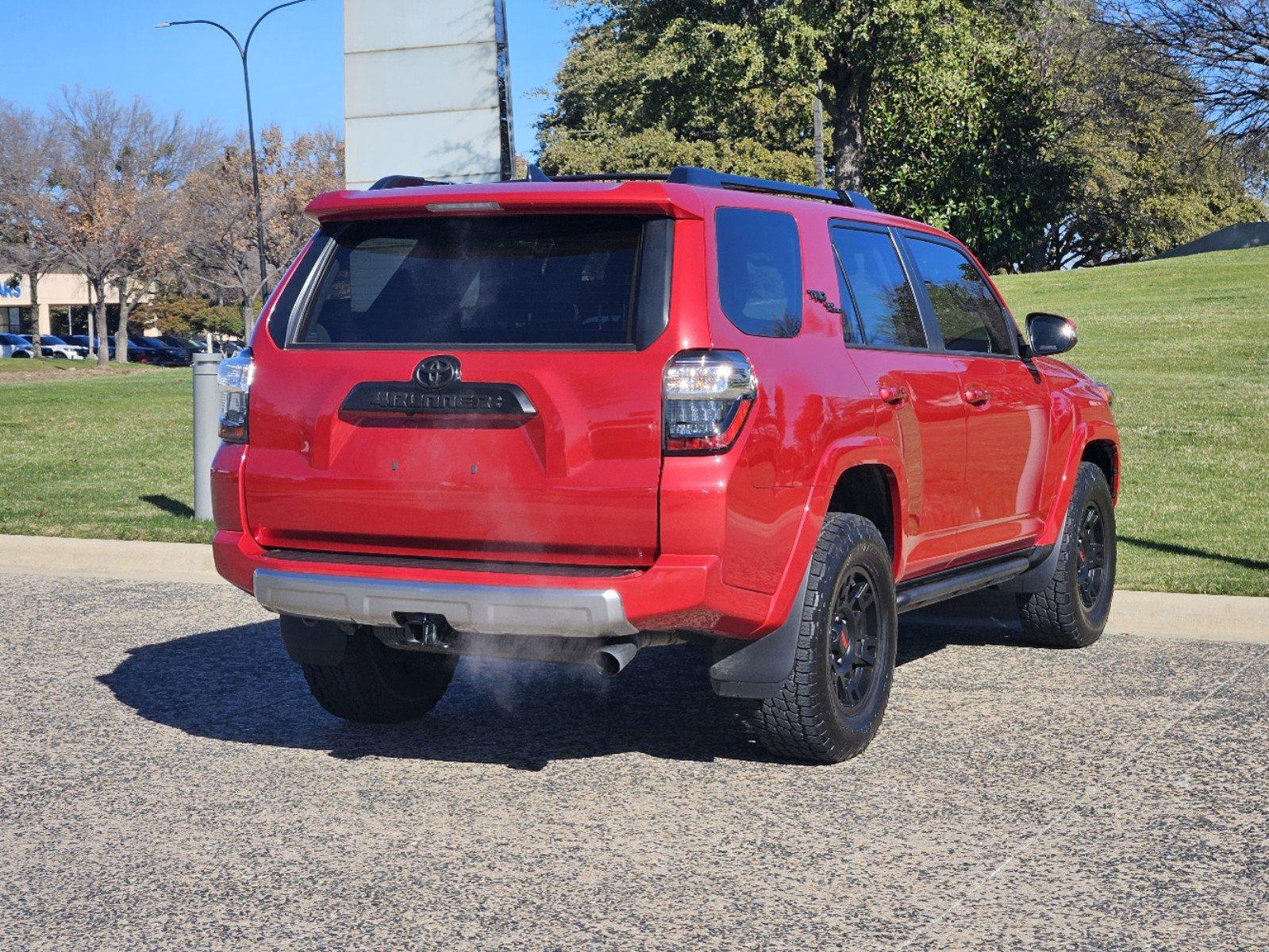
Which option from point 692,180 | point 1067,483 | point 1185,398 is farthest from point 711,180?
point 1185,398

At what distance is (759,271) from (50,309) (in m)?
105

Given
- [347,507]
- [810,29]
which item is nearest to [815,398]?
[347,507]

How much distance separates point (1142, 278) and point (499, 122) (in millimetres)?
30504

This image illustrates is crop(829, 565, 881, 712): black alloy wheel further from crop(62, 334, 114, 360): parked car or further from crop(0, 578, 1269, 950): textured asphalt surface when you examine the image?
crop(62, 334, 114, 360): parked car

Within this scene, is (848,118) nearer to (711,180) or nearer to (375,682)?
(711,180)

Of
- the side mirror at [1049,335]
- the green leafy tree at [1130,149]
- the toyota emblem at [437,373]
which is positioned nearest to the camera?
the toyota emblem at [437,373]

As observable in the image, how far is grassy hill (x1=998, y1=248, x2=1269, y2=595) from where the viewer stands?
9.87 m

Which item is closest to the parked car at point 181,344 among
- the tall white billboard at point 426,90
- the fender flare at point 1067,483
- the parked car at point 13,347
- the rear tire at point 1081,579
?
the parked car at point 13,347

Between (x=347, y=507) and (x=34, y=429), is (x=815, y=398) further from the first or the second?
(x=34, y=429)

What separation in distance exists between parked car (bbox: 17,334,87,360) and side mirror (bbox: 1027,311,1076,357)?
225 ft

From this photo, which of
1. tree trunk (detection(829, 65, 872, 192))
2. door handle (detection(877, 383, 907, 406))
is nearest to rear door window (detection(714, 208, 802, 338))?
door handle (detection(877, 383, 907, 406))

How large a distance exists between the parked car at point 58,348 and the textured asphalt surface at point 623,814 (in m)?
68.6

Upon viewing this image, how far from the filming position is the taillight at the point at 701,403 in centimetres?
464

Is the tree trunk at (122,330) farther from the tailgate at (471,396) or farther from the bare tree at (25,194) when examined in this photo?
the tailgate at (471,396)
